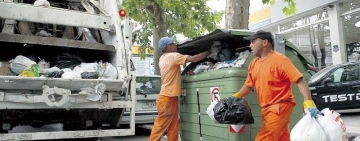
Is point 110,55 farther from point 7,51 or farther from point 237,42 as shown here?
point 237,42

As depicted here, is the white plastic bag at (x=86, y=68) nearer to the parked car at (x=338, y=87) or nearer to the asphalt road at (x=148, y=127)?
the asphalt road at (x=148, y=127)

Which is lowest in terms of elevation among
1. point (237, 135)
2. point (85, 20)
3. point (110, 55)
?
point (237, 135)

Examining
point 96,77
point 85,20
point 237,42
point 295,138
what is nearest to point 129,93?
point 96,77

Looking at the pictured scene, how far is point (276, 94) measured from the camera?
317 cm

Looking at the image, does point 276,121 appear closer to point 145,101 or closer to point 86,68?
point 86,68

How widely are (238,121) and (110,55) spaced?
2261mm

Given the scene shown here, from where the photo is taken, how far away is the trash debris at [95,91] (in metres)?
4.12

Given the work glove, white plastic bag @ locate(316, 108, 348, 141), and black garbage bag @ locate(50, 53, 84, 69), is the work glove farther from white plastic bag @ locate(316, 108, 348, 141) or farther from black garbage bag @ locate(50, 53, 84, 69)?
black garbage bag @ locate(50, 53, 84, 69)

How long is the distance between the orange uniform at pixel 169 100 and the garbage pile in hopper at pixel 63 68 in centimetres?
65

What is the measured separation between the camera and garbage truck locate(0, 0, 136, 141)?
394cm

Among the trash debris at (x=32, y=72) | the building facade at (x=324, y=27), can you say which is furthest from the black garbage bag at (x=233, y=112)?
the building facade at (x=324, y=27)

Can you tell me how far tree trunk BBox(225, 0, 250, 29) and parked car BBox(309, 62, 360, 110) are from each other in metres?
2.74

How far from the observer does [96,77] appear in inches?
169

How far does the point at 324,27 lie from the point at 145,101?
28.8 feet
